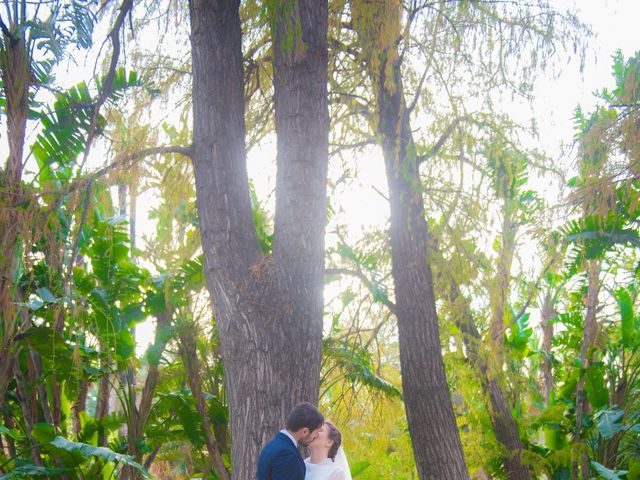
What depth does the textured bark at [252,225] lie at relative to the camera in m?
5.04

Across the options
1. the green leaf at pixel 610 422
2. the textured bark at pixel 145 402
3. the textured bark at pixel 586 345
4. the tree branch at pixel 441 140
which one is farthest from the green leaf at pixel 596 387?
the textured bark at pixel 145 402

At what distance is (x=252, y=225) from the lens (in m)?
5.49

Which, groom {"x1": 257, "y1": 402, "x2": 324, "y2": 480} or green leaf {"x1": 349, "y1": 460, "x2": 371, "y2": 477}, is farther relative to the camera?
green leaf {"x1": 349, "y1": 460, "x2": 371, "y2": 477}

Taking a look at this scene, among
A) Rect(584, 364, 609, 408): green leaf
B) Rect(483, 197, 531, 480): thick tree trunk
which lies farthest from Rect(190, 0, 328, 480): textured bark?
Rect(584, 364, 609, 408): green leaf

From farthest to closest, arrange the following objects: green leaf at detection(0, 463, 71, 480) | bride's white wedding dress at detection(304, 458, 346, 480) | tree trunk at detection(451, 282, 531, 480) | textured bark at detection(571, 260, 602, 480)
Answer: textured bark at detection(571, 260, 602, 480) < tree trunk at detection(451, 282, 531, 480) < green leaf at detection(0, 463, 71, 480) < bride's white wedding dress at detection(304, 458, 346, 480)

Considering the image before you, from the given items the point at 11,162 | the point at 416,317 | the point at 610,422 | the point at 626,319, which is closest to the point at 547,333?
the point at 626,319

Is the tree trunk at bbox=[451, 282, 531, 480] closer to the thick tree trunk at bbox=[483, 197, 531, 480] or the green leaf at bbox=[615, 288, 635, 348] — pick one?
the thick tree trunk at bbox=[483, 197, 531, 480]

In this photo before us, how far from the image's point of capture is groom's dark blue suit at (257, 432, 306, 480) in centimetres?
421

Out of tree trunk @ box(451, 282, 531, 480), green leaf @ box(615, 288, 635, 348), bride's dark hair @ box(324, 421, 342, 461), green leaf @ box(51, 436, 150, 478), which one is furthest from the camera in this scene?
green leaf @ box(615, 288, 635, 348)

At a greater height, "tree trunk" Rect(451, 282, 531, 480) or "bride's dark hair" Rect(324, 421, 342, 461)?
"bride's dark hair" Rect(324, 421, 342, 461)

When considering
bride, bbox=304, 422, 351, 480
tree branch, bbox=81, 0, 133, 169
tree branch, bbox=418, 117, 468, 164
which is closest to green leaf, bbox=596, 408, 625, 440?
tree branch, bbox=418, 117, 468, 164

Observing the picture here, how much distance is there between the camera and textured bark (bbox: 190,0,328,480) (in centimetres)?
504

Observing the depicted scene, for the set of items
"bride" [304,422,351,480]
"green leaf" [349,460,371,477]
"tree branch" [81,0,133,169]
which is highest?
"tree branch" [81,0,133,169]

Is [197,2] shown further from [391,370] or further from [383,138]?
[391,370]
